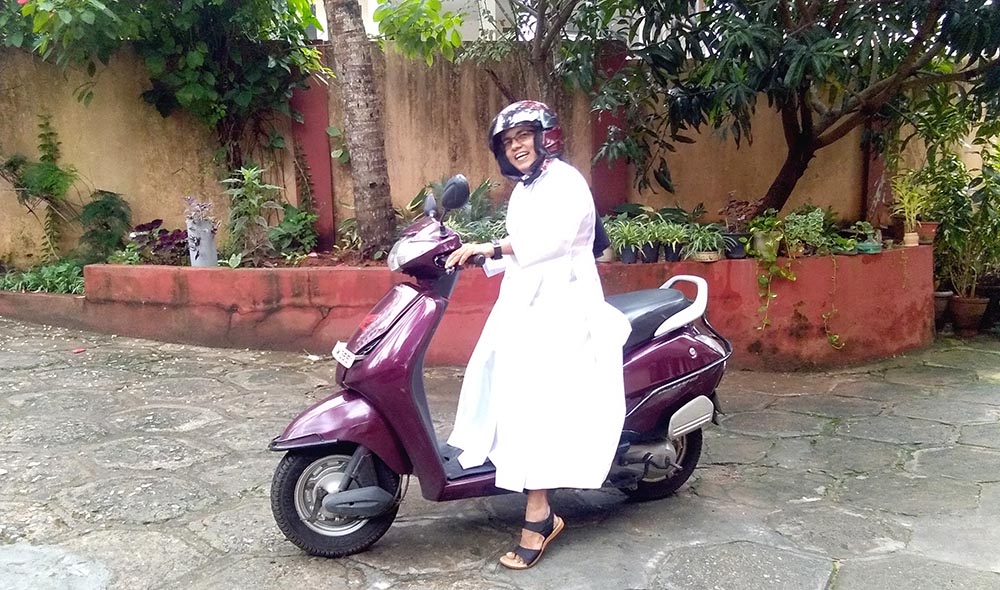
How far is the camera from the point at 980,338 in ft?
19.4

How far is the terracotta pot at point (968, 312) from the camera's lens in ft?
19.6

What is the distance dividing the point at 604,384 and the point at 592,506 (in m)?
0.73

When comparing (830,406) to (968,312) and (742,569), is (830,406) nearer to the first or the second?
(742,569)

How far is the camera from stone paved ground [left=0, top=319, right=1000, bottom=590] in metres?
2.67

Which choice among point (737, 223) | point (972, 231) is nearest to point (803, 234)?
point (737, 223)

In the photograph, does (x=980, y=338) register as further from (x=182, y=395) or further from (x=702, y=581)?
(x=182, y=395)

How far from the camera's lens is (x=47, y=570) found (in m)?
2.67

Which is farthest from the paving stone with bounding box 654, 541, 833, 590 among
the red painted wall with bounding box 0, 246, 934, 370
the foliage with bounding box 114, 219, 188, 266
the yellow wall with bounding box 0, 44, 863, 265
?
the foliage with bounding box 114, 219, 188, 266

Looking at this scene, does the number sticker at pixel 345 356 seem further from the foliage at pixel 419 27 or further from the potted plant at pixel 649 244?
the foliage at pixel 419 27

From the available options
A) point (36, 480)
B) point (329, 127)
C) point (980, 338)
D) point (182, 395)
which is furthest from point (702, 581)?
point (329, 127)

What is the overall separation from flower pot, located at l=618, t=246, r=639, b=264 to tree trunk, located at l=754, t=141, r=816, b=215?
116 cm

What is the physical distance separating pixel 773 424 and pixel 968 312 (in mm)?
2810

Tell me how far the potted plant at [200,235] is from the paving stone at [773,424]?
148 inches

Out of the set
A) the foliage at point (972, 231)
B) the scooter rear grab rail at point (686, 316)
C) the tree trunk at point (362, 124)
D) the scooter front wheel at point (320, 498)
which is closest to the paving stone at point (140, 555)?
the scooter front wheel at point (320, 498)
